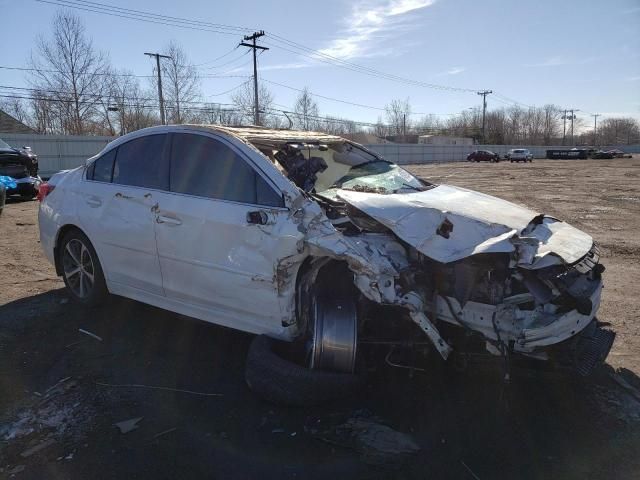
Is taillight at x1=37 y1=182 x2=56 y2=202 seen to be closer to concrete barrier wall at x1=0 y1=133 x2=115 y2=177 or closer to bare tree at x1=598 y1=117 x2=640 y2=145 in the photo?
concrete barrier wall at x1=0 y1=133 x2=115 y2=177

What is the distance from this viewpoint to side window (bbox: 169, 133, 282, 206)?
365 cm

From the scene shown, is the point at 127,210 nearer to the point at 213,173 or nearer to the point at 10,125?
the point at 213,173

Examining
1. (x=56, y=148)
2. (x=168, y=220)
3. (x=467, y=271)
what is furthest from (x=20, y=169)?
(x=56, y=148)

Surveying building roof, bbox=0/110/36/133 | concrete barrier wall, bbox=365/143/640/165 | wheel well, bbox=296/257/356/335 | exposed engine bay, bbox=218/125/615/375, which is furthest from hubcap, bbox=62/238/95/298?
concrete barrier wall, bbox=365/143/640/165

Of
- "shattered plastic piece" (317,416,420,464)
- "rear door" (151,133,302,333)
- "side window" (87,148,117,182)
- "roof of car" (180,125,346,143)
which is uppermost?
"roof of car" (180,125,346,143)

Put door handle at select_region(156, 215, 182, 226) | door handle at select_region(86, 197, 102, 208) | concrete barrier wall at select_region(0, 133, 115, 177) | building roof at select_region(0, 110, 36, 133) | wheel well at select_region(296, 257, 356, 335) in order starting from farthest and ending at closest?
1. building roof at select_region(0, 110, 36, 133)
2. concrete barrier wall at select_region(0, 133, 115, 177)
3. door handle at select_region(86, 197, 102, 208)
4. door handle at select_region(156, 215, 182, 226)
5. wheel well at select_region(296, 257, 356, 335)

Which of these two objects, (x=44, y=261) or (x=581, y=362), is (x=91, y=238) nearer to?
(x=44, y=261)

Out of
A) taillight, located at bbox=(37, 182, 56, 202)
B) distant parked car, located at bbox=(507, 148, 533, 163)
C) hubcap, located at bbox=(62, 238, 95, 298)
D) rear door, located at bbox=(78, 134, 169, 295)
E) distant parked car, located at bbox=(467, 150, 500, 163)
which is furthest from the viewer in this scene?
distant parked car, located at bbox=(467, 150, 500, 163)

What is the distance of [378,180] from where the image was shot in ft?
14.9

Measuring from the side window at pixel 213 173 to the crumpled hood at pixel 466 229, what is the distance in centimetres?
65

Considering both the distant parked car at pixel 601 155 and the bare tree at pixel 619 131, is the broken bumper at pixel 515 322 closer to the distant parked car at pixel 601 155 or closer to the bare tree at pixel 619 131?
the distant parked car at pixel 601 155

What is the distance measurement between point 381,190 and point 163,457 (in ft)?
8.36

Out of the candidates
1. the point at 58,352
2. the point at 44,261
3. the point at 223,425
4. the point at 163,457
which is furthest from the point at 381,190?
the point at 44,261

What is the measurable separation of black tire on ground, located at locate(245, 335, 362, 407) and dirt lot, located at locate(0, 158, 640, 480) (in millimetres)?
107
